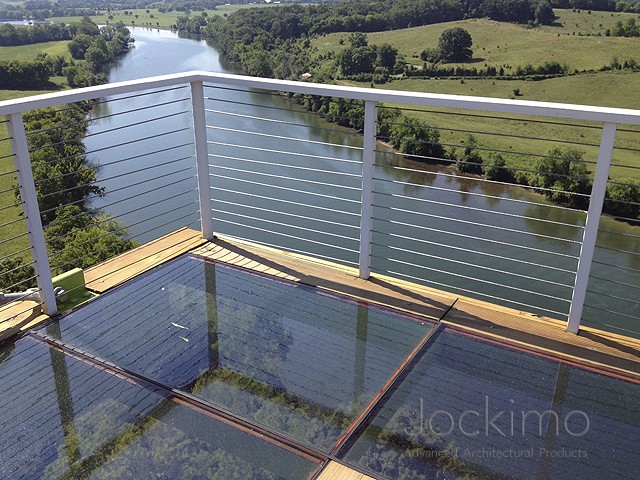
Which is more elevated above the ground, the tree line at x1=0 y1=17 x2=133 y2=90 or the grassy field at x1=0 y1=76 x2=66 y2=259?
the tree line at x1=0 y1=17 x2=133 y2=90

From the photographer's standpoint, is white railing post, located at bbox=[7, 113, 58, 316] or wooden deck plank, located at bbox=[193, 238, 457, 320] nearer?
white railing post, located at bbox=[7, 113, 58, 316]

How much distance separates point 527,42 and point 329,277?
32.6 m

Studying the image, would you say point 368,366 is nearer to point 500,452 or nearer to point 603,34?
point 500,452

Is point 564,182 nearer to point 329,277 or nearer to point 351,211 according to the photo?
point 351,211

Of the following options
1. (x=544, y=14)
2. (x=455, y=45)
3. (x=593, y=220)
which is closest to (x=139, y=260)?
(x=593, y=220)

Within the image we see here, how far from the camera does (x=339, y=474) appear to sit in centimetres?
143

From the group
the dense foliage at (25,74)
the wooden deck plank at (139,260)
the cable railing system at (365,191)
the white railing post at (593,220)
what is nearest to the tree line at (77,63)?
the dense foliage at (25,74)

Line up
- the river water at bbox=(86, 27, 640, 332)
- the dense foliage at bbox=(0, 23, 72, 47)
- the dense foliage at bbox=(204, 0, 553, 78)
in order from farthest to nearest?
the dense foliage at bbox=(0, 23, 72, 47) < the dense foliage at bbox=(204, 0, 553, 78) < the river water at bbox=(86, 27, 640, 332)

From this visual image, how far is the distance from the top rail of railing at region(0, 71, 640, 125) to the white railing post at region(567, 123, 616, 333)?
64 mm

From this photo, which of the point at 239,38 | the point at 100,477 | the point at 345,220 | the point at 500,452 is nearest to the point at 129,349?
the point at 100,477

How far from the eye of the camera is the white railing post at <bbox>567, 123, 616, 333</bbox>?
1.89m

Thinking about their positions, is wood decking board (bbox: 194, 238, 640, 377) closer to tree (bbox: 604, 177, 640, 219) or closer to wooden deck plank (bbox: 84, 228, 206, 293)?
wooden deck plank (bbox: 84, 228, 206, 293)

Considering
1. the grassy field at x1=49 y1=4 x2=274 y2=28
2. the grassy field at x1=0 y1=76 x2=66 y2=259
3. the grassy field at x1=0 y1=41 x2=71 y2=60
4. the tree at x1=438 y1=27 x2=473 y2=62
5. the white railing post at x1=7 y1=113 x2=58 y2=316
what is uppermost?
the white railing post at x1=7 y1=113 x2=58 y2=316

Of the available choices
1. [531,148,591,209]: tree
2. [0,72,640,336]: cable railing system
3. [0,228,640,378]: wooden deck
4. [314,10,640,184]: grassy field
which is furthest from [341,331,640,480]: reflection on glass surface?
[314,10,640,184]: grassy field
